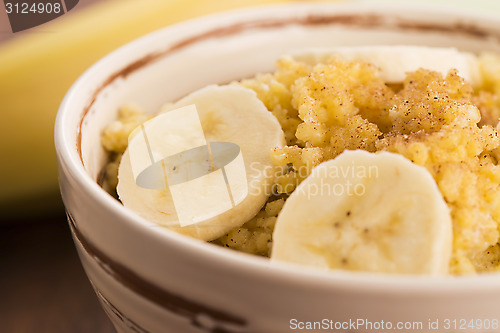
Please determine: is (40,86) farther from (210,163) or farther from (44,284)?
(210,163)

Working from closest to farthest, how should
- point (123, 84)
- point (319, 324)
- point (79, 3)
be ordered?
point (319, 324) < point (123, 84) < point (79, 3)

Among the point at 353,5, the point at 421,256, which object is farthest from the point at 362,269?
the point at 353,5

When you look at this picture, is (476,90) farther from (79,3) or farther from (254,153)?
(79,3)

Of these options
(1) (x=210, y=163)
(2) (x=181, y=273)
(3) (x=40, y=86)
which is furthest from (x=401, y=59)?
(3) (x=40, y=86)

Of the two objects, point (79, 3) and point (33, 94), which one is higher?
point (79, 3)

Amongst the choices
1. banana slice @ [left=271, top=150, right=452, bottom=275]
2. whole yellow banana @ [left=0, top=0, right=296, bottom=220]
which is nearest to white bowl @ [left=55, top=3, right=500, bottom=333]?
banana slice @ [left=271, top=150, right=452, bottom=275]

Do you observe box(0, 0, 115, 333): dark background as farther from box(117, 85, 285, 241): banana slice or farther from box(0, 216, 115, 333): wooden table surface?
box(117, 85, 285, 241): banana slice
